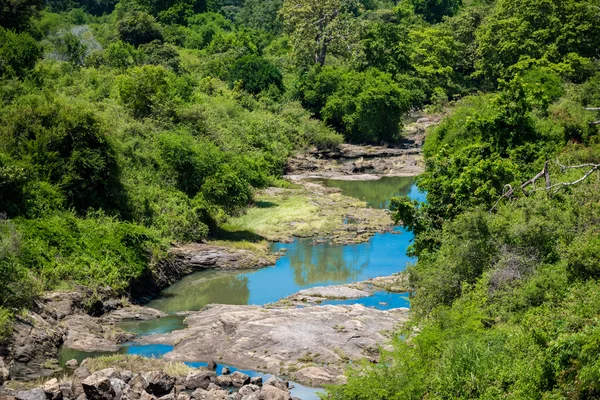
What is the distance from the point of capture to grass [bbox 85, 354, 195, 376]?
25.7 metres

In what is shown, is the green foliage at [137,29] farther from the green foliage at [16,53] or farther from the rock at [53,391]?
the rock at [53,391]

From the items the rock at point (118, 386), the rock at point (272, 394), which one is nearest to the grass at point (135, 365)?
the rock at point (118, 386)

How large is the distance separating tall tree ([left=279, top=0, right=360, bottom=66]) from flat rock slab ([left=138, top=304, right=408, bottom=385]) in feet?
150

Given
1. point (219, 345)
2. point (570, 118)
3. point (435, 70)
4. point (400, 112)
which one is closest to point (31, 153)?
point (219, 345)

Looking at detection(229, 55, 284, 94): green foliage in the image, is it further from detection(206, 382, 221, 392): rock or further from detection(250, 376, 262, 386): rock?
detection(206, 382, 221, 392): rock

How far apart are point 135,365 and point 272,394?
4849 mm

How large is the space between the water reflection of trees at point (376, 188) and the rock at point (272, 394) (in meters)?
30.5

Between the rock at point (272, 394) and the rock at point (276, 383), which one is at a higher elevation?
the rock at point (272, 394)

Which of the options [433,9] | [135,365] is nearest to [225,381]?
[135,365]

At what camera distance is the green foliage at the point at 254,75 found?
228ft

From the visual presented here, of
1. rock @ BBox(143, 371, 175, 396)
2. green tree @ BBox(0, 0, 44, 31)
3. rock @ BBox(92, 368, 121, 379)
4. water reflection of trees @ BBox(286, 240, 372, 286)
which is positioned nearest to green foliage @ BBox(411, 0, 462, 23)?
green tree @ BBox(0, 0, 44, 31)

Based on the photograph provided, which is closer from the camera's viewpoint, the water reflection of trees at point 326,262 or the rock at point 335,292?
the rock at point 335,292

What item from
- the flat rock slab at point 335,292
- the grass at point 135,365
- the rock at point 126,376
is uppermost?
the rock at point 126,376

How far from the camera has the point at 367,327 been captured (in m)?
29.8
